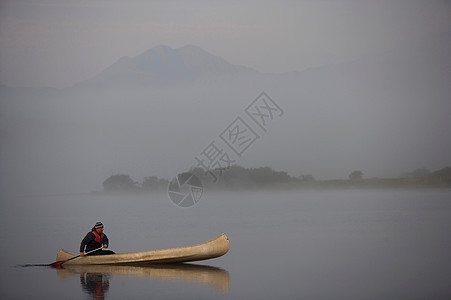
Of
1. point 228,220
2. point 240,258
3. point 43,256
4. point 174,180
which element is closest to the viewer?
point 240,258

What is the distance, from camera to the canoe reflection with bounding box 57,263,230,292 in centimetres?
1065

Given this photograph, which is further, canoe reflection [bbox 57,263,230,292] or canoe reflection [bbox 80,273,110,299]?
canoe reflection [bbox 57,263,230,292]

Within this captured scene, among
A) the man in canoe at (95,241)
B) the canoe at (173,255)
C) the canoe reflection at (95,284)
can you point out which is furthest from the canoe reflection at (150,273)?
the man in canoe at (95,241)

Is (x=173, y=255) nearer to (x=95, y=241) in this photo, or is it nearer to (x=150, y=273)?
(x=150, y=273)

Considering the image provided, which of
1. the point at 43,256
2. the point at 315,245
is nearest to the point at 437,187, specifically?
the point at 315,245

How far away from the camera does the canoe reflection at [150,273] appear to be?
34.9ft

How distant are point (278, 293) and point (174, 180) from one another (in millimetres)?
45798

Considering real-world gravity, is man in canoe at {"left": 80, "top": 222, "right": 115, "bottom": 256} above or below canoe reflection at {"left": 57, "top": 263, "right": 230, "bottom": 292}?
above

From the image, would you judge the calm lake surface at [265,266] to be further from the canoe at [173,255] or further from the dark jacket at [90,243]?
the dark jacket at [90,243]

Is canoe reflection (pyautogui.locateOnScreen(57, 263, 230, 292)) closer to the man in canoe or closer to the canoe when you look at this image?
the canoe

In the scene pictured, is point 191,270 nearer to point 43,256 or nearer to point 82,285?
point 82,285

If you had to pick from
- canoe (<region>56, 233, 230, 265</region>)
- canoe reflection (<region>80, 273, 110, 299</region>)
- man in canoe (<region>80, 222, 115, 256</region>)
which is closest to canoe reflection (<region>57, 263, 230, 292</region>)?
canoe reflection (<region>80, 273, 110, 299</region>)

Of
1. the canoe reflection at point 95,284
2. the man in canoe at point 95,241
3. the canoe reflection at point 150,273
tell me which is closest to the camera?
the canoe reflection at point 95,284

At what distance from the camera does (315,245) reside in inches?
643
